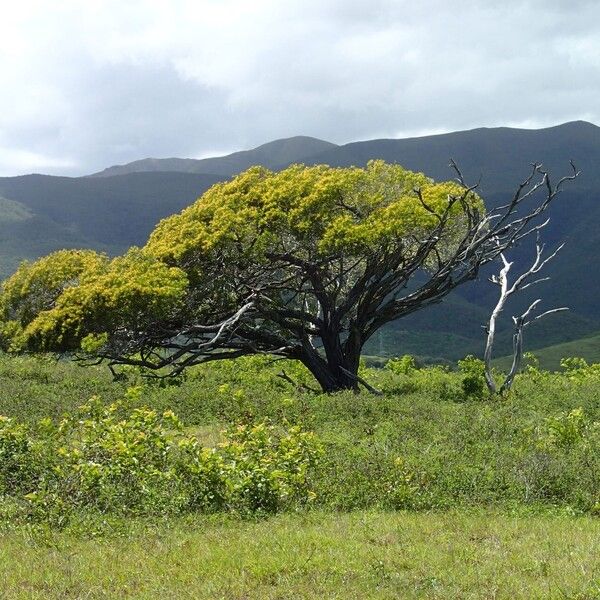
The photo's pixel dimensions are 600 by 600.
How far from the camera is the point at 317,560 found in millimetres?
8828

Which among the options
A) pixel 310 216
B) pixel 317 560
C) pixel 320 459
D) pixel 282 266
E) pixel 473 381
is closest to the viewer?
pixel 317 560

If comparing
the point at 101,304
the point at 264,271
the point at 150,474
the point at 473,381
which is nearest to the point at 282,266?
the point at 264,271

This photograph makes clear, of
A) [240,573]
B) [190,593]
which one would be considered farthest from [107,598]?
[240,573]

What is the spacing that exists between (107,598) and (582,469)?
7981 millimetres

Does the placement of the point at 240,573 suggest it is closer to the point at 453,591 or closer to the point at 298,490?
the point at 453,591

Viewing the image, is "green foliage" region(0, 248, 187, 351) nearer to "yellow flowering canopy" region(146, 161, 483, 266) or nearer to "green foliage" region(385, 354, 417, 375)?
"yellow flowering canopy" region(146, 161, 483, 266)

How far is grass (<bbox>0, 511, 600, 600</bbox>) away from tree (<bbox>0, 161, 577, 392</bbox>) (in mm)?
12582

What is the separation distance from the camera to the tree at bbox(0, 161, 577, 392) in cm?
2280

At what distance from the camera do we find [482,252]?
2656cm

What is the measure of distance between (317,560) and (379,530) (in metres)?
1.64

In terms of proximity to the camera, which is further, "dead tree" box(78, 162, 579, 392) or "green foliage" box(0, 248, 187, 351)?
"dead tree" box(78, 162, 579, 392)

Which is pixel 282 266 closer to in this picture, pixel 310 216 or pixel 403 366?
pixel 310 216

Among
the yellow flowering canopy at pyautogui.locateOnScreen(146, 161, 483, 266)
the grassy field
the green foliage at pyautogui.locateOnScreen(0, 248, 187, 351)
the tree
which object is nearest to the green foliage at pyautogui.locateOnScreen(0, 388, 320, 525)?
the grassy field

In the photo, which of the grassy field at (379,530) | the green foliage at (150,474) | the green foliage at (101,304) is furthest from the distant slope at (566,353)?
the green foliage at (150,474)
